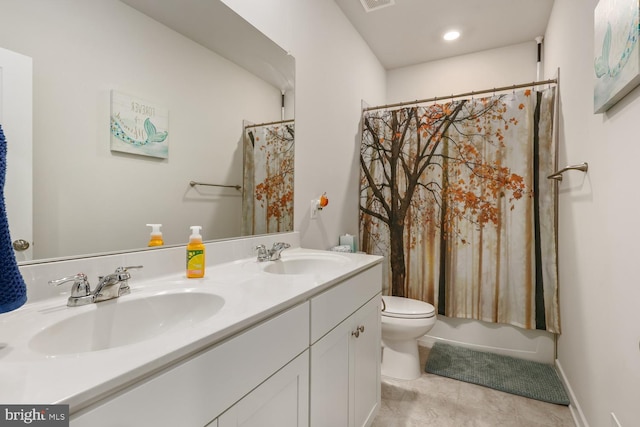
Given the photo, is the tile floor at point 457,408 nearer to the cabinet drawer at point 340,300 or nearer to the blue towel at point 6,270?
the cabinet drawer at point 340,300

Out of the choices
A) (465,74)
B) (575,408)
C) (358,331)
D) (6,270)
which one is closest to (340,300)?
(358,331)

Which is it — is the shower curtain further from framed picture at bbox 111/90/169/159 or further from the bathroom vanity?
framed picture at bbox 111/90/169/159

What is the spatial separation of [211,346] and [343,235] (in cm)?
172

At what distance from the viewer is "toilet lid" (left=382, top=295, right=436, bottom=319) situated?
1.85m

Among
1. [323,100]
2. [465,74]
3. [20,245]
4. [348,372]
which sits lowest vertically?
[348,372]

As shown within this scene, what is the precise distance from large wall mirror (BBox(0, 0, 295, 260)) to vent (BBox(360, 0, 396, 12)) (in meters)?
1.06

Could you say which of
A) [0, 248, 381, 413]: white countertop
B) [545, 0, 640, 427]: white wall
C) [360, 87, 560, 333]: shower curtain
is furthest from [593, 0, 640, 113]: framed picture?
[0, 248, 381, 413]: white countertop

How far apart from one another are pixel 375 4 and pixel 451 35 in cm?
78

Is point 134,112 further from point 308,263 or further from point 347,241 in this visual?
point 347,241


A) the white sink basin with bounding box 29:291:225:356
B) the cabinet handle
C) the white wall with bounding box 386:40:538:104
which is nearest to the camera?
the white sink basin with bounding box 29:291:225:356

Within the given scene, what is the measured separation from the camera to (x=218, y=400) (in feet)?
1.99

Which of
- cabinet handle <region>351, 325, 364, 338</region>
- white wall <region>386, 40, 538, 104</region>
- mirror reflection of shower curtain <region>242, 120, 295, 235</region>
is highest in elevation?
white wall <region>386, 40, 538, 104</region>

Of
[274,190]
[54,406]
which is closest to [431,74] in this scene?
[274,190]

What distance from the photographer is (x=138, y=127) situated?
3.23 ft
